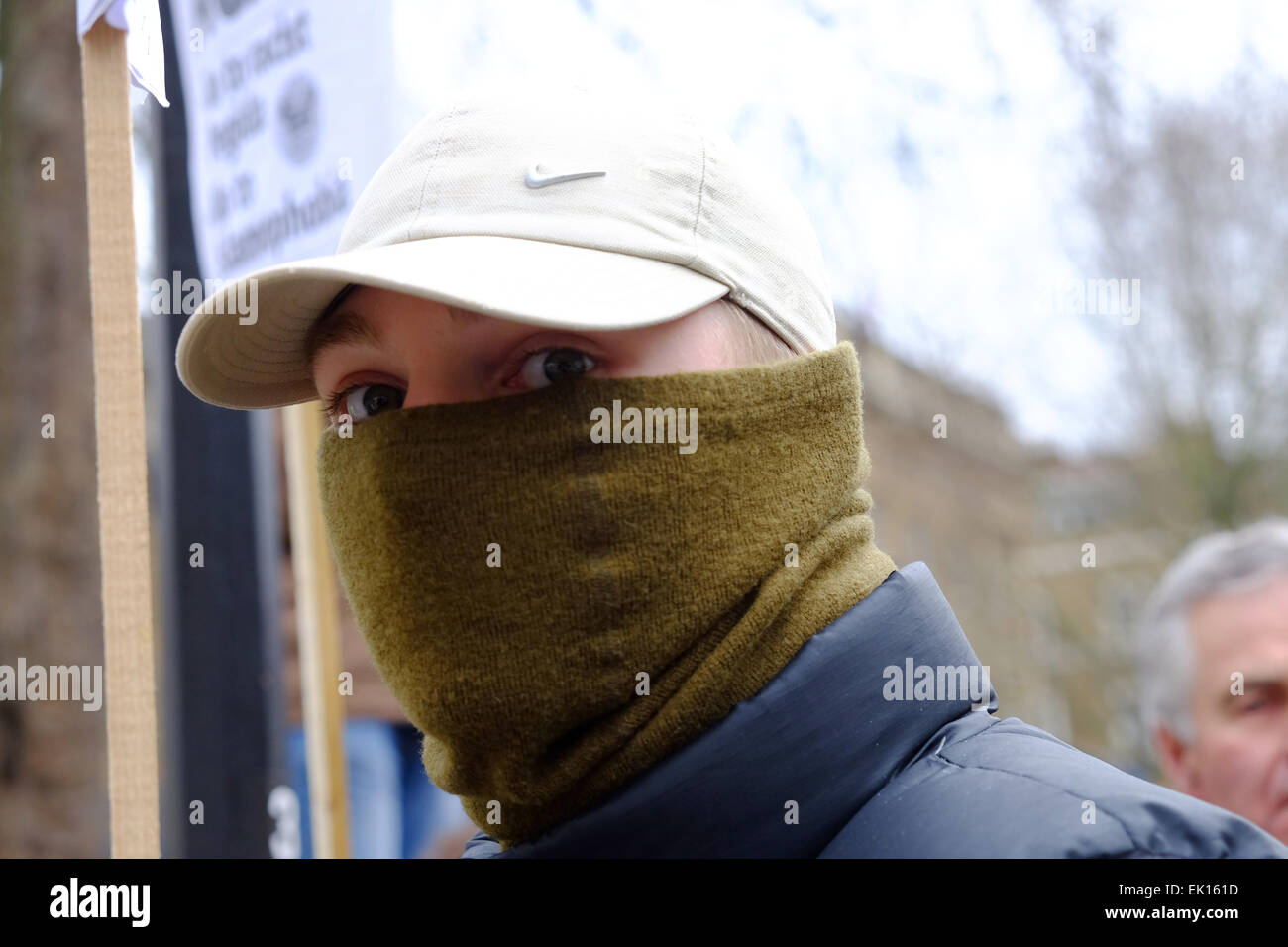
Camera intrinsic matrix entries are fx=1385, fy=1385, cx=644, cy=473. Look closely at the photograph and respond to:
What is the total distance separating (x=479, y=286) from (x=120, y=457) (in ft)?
2.70

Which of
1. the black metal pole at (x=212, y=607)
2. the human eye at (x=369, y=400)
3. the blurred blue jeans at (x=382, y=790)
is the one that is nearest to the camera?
the human eye at (x=369, y=400)

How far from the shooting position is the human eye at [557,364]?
163 centimetres

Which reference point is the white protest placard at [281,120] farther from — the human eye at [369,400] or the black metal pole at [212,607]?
the human eye at [369,400]

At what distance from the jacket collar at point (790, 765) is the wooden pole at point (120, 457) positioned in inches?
29.4

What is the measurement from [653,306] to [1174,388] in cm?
1694

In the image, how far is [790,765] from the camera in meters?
1.53

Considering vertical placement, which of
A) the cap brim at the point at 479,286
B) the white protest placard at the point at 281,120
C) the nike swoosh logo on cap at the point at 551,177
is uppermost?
the white protest placard at the point at 281,120

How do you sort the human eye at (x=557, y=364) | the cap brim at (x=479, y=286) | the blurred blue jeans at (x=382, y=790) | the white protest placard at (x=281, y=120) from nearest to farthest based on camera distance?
the cap brim at (x=479, y=286) → the human eye at (x=557, y=364) → the white protest placard at (x=281, y=120) → the blurred blue jeans at (x=382, y=790)

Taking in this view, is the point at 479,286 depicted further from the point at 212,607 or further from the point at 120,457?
the point at 212,607

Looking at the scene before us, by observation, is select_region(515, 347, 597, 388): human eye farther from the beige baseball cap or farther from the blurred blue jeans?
the blurred blue jeans

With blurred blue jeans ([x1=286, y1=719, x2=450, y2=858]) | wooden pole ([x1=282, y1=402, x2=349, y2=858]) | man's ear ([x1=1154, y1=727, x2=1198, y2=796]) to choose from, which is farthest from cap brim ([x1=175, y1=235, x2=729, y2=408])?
blurred blue jeans ([x1=286, y1=719, x2=450, y2=858])

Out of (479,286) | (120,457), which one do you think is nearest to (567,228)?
(479,286)

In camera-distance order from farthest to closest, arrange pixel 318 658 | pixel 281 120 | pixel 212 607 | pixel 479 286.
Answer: pixel 318 658
pixel 212 607
pixel 281 120
pixel 479 286

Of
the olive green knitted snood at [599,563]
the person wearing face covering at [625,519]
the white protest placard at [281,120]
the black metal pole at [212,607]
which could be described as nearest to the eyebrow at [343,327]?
the person wearing face covering at [625,519]
